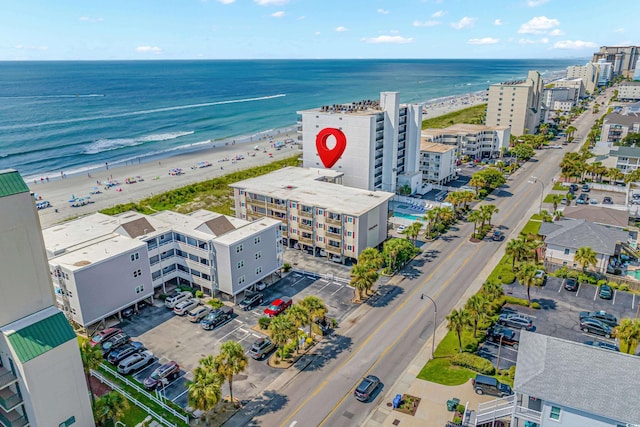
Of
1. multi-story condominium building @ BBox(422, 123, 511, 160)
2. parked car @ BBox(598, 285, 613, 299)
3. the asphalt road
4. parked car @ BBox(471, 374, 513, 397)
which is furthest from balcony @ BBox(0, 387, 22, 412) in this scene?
multi-story condominium building @ BBox(422, 123, 511, 160)

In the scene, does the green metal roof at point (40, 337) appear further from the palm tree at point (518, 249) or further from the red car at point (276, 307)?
the palm tree at point (518, 249)

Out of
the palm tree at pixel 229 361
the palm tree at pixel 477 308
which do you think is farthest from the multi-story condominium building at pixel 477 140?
the palm tree at pixel 229 361

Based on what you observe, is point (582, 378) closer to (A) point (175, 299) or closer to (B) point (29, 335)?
(B) point (29, 335)

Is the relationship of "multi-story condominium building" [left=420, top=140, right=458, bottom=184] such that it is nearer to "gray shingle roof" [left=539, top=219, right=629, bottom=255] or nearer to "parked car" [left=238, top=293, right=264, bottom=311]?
"gray shingle roof" [left=539, top=219, right=629, bottom=255]

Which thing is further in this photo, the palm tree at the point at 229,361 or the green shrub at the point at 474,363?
the green shrub at the point at 474,363

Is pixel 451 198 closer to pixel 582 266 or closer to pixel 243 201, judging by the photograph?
pixel 582 266

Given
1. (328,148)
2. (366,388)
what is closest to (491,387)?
(366,388)
